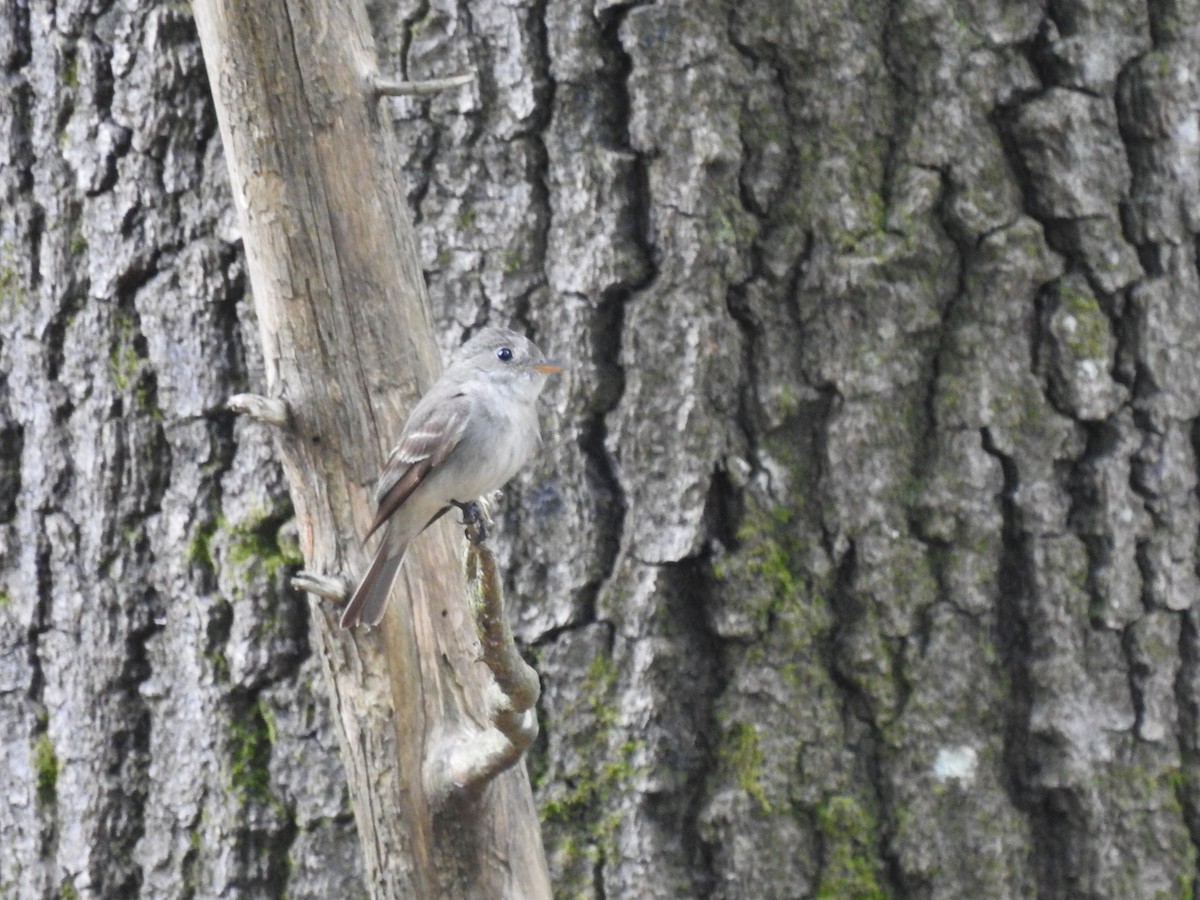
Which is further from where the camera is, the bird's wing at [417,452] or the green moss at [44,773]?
the green moss at [44,773]

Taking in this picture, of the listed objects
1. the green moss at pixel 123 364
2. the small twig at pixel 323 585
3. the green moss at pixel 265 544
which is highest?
the green moss at pixel 123 364

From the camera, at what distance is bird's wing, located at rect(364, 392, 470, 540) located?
2.79 meters

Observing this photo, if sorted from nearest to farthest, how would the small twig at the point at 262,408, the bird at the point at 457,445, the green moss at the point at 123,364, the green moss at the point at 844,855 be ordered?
the small twig at the point at 262,408 < the bird at the point at 457,445 < the green moss at the point at 844,855 < the green moss at the point at 123,364

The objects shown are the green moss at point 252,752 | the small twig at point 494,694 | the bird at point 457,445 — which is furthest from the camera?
the green moss at point 252,752

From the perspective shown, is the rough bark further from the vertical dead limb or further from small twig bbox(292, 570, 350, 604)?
small twig bbox(292, 570, 350, 604)

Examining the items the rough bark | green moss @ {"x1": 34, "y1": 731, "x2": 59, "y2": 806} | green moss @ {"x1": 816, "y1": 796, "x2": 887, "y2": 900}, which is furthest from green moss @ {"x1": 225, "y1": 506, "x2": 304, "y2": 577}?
green moss @ {"x1": 816, "y1": 796, "x2": 887, "y2": 900}

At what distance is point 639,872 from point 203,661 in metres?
1.11

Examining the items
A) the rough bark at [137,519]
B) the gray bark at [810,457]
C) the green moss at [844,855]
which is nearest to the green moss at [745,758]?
the gray bark at [810,457]

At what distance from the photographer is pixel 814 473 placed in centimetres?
325

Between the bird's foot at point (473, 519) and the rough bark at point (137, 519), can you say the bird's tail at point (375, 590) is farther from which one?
the rough bark at point (137, 519)

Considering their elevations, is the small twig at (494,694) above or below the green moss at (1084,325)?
below

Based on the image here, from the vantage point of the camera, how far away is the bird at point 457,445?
2789 mm

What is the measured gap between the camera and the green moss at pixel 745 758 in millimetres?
3180

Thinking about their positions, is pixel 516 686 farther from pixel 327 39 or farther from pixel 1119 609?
pixel 1119 609
